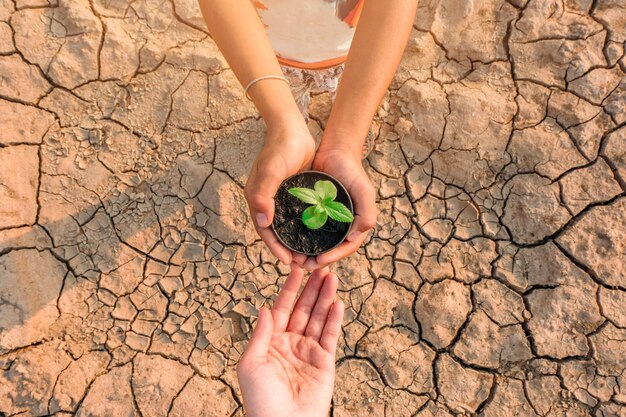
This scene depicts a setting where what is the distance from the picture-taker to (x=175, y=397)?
2.21m

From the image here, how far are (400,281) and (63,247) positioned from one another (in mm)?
1643

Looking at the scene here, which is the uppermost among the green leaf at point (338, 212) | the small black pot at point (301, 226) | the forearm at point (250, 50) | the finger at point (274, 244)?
the forearm at point (250, 50)

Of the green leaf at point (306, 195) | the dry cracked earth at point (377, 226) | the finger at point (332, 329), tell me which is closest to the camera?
the green leaf at point (306, 195)

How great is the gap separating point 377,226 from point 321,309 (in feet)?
2.19

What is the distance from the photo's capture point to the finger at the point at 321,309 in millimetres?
1887

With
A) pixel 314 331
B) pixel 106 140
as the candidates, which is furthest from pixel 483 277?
pixel 106 140

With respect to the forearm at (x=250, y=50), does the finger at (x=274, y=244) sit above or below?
below

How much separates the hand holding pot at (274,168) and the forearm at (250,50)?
0.05m

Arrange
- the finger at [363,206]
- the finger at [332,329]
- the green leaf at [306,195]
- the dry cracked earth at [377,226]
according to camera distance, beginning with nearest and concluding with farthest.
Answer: the green leaf at [306,195]
the finger at [363,206]
the finger at [332,329]
the dry cracked earth at [377,226]

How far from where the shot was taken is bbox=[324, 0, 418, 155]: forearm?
154 cm

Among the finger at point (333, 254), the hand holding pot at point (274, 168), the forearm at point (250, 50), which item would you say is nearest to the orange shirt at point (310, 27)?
the forearm at point (250, 50)

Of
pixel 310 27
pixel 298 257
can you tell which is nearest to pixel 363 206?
pixel 298 257

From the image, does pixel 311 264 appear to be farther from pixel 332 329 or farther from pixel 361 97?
pixel 361 97

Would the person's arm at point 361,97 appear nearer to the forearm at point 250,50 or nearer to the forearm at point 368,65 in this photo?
the forearm at point 368,65
